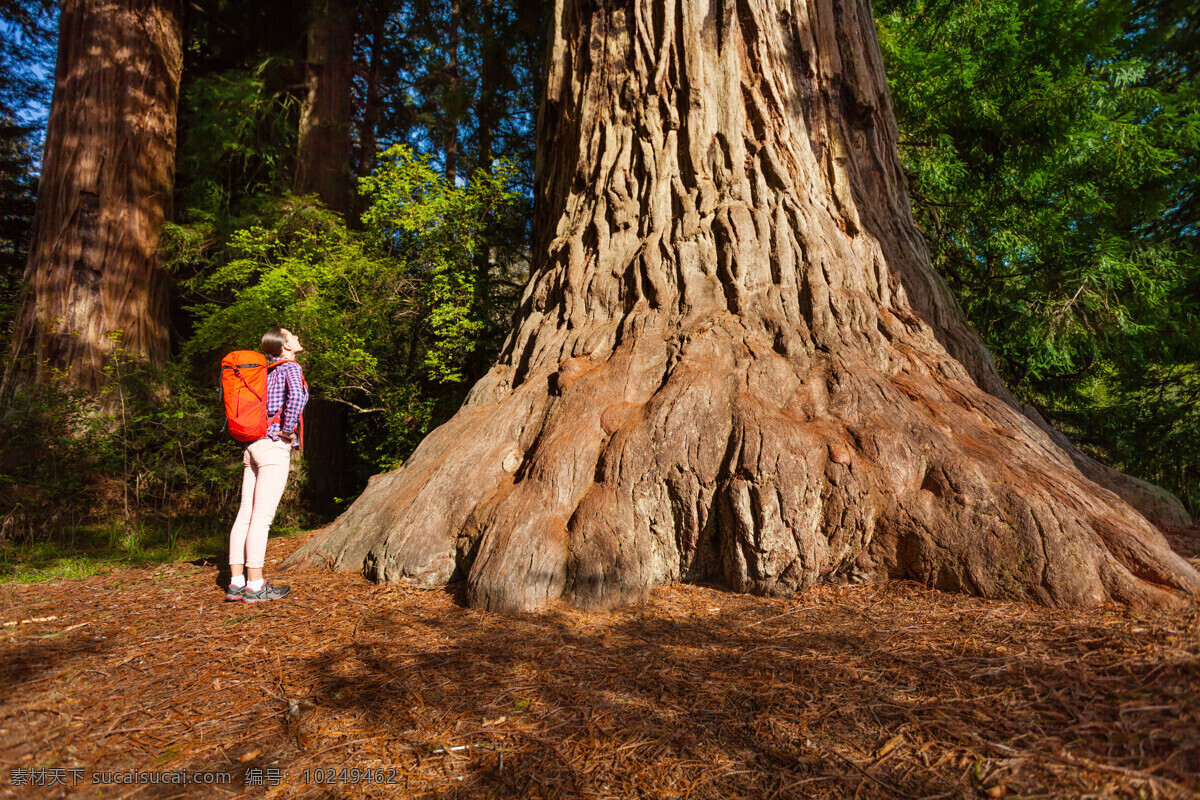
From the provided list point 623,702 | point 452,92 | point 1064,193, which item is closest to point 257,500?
point 623,702

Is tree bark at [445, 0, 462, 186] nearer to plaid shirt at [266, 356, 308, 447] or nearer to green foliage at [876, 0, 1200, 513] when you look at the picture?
plaid shirt at [266, 356, 308, 447]

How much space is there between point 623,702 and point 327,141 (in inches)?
446

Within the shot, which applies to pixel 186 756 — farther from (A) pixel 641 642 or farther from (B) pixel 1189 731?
(B) pixel 1189 731

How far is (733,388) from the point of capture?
4.24m

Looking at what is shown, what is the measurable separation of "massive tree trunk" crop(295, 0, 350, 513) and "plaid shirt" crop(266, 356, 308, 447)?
22.1ft

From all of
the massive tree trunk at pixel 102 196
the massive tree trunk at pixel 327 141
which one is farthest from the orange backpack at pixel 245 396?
the massive tree trunk at pixel 327 141

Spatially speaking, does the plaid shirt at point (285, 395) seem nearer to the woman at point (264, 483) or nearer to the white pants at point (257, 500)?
the woman at point (264, 483)

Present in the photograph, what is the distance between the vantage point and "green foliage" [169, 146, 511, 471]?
26.5ft

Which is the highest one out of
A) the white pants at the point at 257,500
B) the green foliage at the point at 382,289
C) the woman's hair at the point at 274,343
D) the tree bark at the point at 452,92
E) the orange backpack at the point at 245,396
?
the tree bark at the point at 452,92

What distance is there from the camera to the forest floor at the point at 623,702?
194 centimetres

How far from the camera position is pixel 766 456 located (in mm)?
3748

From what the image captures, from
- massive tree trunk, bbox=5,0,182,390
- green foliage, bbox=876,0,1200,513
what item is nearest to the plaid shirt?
massive tree trunk, bbox=5,0,182,390

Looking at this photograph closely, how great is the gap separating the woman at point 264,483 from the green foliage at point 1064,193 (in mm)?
8745

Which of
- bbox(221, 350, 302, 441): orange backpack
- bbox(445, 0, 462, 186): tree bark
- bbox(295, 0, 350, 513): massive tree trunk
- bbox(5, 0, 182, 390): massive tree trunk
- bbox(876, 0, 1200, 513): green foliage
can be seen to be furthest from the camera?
bbox(295, 0, 350, 513): massive tree trunk
